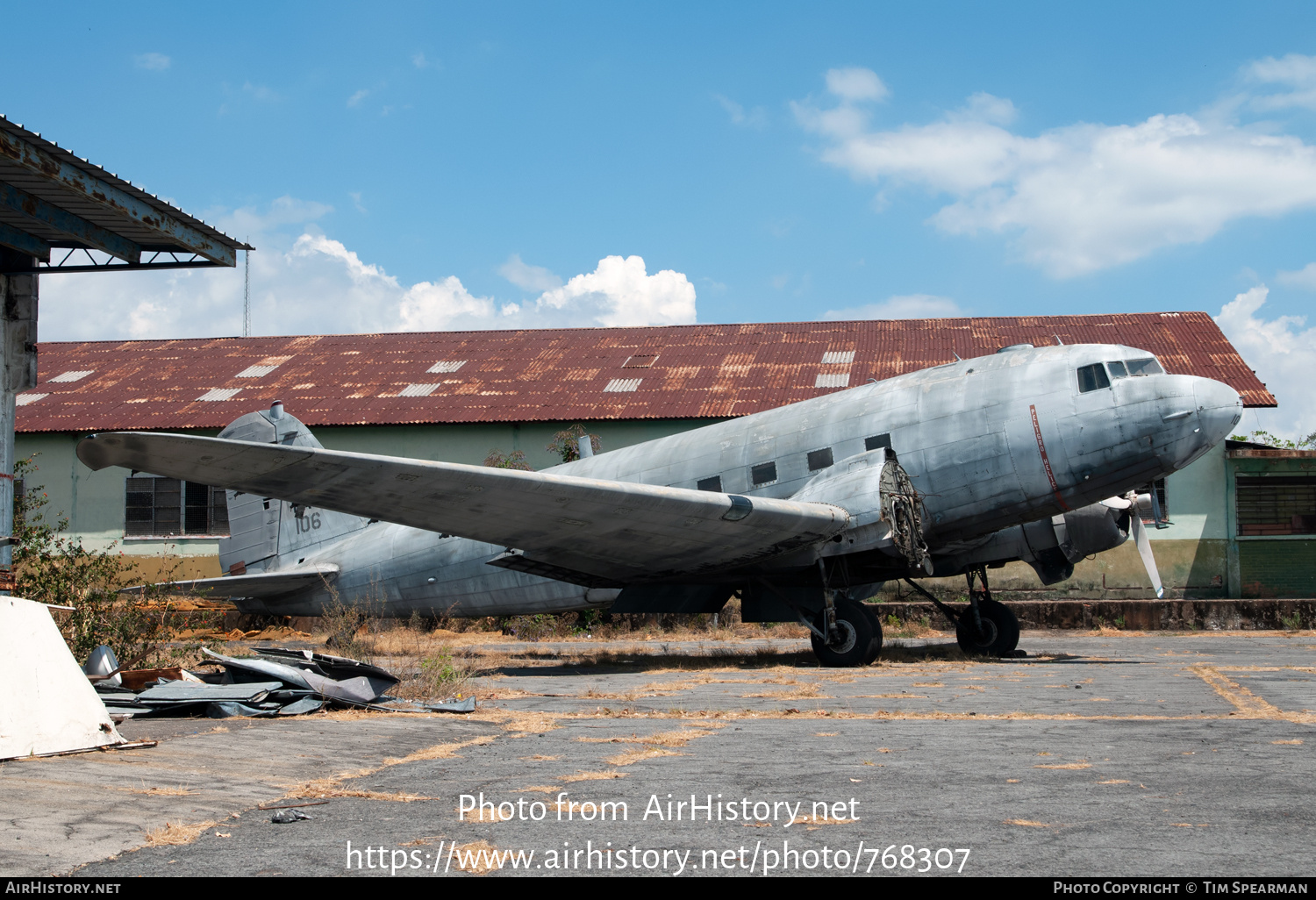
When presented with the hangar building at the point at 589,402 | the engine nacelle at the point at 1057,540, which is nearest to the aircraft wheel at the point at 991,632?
the engine nacelle at the point at 1057,540

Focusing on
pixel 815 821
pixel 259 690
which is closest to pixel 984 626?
pixel 259 690

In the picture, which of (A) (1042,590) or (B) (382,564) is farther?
(A) (1042,590)

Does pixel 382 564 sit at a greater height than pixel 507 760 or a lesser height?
greater

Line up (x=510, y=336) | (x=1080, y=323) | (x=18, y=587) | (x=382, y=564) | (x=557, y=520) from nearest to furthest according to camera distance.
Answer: (x=18, y=587), (x=557, y=520), (x=382, y=564), (x=1080, y=323), (x=510, y=336)

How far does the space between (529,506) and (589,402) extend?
17339 mm

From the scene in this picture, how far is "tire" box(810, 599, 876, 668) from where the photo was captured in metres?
15.2

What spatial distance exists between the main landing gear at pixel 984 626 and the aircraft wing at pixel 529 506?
12.9ft

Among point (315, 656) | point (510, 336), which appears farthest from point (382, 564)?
point (510, 336)

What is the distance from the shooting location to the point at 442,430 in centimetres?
3084

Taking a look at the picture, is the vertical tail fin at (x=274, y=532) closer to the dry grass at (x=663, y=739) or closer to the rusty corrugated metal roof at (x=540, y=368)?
the rusty corrugated metal roof at (x=540, y=368)

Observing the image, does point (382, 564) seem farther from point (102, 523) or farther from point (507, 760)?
point (102, 523)

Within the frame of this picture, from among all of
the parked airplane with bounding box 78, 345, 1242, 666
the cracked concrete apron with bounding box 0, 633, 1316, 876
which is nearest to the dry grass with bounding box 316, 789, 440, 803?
the cracked concrete apron with bounding box 0, 633, 1316, 876

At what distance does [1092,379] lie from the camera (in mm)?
14828

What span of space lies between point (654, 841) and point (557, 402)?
86.9 ft
